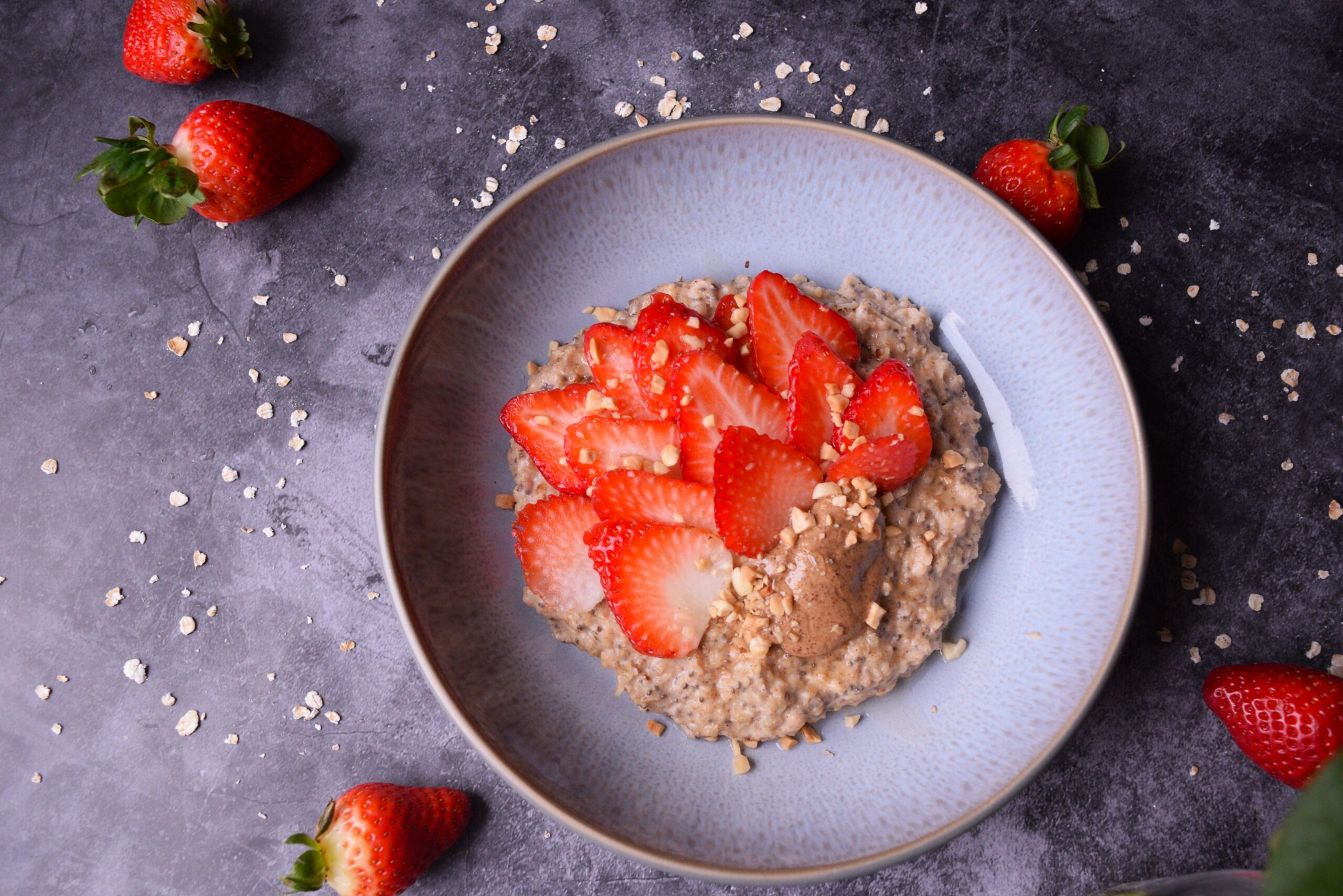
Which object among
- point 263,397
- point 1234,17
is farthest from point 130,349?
point 1234,17

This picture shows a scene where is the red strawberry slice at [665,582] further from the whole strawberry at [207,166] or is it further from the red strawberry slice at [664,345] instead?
the whole strawberry at [207,166]

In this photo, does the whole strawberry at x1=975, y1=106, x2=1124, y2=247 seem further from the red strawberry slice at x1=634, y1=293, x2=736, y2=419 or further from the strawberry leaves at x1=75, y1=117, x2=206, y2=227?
the strawberry leaves at x1=75, y1=117, x2=206, y2=227

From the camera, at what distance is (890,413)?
1319mm

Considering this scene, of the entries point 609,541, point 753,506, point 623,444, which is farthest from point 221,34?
point 753,506

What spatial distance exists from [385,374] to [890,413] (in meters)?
0.92

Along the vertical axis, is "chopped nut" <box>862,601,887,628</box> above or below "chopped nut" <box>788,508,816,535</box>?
below

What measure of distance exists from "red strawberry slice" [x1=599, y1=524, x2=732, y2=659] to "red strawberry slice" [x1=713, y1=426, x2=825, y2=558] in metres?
0.05

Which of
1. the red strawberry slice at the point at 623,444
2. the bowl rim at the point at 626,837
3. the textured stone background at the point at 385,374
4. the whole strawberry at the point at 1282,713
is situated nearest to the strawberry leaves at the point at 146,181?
the textured stone background at the point at 385,374

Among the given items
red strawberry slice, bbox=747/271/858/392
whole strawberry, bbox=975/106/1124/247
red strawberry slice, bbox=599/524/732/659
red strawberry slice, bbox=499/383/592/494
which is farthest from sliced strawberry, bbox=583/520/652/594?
whole strawberry, bbox=975/106/1124/247

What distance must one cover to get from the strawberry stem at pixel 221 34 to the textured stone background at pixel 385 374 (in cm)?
5

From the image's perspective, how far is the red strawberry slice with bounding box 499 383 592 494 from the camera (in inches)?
→ 55.0

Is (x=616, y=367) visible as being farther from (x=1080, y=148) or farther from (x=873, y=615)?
(x=1080, y=148)

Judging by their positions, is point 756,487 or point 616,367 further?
point 616,367

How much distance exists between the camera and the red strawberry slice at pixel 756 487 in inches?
49.0
